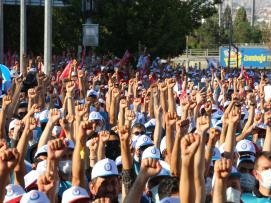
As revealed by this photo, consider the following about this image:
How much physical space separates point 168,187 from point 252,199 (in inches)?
34.4

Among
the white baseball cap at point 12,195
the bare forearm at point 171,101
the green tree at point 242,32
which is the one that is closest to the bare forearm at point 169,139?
the white baseball cap at point 12,195

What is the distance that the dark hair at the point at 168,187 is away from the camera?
6055 mm

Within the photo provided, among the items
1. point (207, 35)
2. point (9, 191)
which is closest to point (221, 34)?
point (207, 35)

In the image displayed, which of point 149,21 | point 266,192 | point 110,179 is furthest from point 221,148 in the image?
point 149,21

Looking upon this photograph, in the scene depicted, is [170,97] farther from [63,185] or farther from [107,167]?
[107,167]

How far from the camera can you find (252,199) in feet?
21.7

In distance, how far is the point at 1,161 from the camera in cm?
525

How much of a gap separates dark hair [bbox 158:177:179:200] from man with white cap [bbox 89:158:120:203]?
335 millimetres

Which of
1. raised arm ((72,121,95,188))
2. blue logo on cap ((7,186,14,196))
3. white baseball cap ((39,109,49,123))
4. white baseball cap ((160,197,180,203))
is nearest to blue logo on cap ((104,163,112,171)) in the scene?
raised arm ((72,121,95,188))

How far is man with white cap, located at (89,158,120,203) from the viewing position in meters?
6.18

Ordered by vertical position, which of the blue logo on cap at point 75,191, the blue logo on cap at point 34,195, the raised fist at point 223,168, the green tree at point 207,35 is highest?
the green tree at point 207,35

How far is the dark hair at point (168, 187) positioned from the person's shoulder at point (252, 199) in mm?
730

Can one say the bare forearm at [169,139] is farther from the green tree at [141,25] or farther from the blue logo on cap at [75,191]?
the green tree at [141,25]

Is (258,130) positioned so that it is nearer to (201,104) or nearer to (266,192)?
(201,104)
